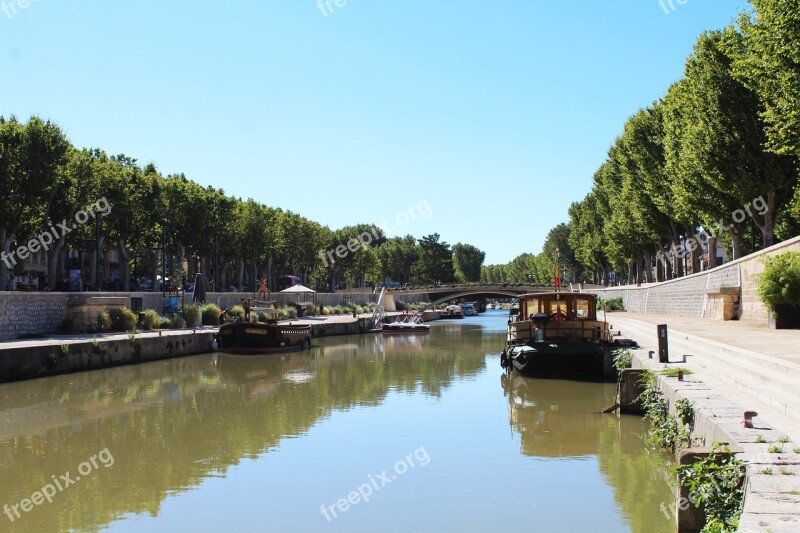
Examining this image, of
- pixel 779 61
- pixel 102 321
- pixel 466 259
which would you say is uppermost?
pixel 466 259

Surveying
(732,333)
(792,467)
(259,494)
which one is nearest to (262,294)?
(732,333)

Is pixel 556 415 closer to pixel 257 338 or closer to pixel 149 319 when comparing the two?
pixel 257 338

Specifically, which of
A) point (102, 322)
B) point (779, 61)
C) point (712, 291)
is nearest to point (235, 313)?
point (102, 322)

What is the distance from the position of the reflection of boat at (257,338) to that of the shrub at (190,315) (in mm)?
4889

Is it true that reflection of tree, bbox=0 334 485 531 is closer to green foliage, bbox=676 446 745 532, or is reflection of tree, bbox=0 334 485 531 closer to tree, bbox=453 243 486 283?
green foliage, bbox=676 446 745 532


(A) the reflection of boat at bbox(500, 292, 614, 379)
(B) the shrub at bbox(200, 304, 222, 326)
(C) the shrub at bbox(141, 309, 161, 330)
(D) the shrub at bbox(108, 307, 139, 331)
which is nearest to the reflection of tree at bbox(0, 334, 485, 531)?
(A) the reflection of boat at bbox(500, 292, 614, 379)

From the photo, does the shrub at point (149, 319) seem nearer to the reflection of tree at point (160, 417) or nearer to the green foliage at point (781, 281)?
the reflection of tree at point (160, 417)

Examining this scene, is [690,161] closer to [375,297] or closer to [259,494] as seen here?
[259,494]

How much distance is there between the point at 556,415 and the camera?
18266mm

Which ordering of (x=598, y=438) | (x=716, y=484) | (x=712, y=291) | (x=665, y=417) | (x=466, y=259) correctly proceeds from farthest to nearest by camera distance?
1. (x=466, y=259)
2. (x=712, y=291)
3. (x=598, y=438)
4. (x=665, y=417)
5. (x=716, y=484)

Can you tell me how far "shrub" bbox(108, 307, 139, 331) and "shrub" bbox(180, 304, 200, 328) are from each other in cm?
640

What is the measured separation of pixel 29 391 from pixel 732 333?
1986 cm

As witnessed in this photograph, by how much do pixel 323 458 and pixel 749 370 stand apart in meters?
7.31

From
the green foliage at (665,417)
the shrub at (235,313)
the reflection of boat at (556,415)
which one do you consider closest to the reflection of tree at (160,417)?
the reflection of boat at (556,415)
